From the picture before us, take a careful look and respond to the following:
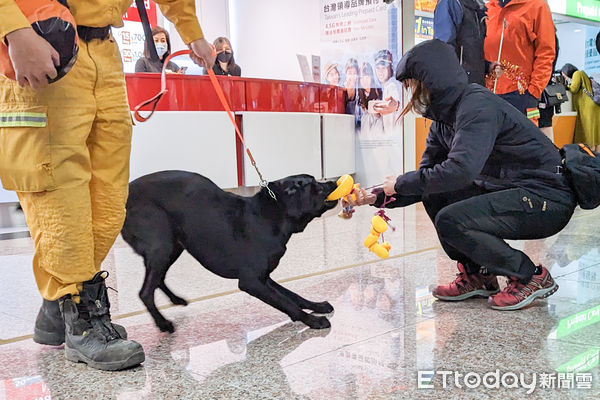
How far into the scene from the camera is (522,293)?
2.17 metres

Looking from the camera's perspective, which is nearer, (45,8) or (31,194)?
(45,8)

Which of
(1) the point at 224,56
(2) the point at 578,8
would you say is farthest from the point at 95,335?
(2) the point at 578,8

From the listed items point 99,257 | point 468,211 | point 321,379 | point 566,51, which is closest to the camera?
point 321,379

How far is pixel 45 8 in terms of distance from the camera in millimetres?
1494

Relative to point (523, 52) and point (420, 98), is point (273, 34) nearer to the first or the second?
point (523, 52)

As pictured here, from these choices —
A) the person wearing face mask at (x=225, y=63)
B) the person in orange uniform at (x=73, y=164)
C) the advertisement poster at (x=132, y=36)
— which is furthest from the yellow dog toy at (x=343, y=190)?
the advertisement poster at (x=132, y=36)

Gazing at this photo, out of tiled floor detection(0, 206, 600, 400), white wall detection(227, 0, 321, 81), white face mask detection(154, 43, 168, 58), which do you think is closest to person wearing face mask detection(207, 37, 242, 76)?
white face mask detection(154, 43, 168, 58)

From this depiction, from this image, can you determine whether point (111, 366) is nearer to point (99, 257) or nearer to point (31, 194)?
point (99, 257)

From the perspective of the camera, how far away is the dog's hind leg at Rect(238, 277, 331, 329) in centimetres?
194

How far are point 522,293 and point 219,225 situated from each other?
1.10 meters

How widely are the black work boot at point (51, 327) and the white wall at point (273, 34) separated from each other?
22.4ft

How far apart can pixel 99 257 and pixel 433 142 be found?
4.49 ft

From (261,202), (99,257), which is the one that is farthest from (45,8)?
(261,202)

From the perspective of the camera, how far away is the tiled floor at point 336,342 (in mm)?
1550
